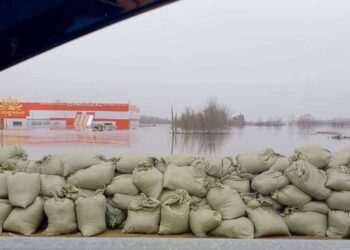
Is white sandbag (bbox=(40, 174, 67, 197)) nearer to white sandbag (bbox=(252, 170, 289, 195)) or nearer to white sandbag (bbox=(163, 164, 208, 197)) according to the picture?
white sandbag (bbox=(163, 164, 208, 197))

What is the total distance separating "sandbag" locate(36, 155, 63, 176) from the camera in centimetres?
362

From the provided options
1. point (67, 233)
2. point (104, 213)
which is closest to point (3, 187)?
point (67, 233)

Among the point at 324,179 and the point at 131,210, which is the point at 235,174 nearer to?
the point at 324,179

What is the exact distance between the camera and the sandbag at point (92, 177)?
3482 mm

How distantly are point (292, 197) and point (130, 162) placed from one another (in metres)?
1.70

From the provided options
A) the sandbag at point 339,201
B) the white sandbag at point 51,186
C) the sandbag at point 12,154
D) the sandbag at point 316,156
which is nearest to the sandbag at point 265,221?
the sandbag at point 339,201

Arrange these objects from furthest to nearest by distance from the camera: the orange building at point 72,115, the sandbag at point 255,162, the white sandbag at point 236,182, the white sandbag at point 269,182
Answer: the orange building at point 72,115
the sandbag at point 255,162
the white sandbag at point 236,182
the white sandbag at point 269,182

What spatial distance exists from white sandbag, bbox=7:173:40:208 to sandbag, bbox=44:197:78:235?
7.7 inches

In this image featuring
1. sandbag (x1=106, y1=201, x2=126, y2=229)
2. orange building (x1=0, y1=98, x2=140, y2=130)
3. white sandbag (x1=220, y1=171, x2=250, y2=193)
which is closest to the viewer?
sandbag (x1=106, y1=201, x2=126, y2=229)

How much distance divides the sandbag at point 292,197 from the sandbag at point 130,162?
4.43 feet

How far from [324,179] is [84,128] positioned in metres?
2.67

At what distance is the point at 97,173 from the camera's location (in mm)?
3512

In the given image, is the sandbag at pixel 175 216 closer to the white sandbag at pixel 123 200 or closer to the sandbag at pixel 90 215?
the white sandbag at pixel 123 200

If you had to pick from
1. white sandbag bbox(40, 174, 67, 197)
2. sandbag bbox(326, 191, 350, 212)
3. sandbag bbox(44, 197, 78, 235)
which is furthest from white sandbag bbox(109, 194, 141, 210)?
sandbag bbox(326, 191, 350, 212)
